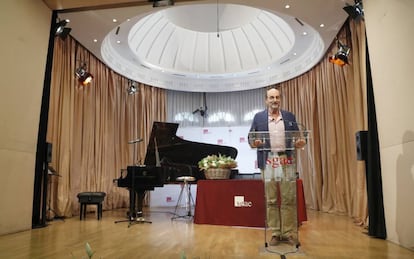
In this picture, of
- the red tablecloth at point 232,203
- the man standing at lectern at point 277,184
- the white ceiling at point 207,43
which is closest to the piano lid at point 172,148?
the red tablecloth at point 232,203

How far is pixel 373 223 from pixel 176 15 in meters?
6.71

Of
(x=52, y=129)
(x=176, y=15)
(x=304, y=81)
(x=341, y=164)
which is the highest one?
(x=176, y=15)

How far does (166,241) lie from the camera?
3.46 meters

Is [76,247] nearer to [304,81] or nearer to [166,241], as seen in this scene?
[166,241]

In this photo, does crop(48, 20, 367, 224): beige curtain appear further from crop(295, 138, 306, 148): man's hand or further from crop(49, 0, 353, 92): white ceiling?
crop(295, 138, 306, 148): man's hand

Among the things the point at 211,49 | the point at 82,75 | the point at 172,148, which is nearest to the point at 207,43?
the point at 211,49

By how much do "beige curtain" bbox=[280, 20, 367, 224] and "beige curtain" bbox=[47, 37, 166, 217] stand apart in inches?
168

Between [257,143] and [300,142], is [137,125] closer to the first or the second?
[257,143]

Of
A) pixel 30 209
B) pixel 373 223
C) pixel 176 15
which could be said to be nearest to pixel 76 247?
pixel 30 209

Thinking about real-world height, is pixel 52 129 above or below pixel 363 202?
above

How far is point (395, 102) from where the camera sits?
3.17 m

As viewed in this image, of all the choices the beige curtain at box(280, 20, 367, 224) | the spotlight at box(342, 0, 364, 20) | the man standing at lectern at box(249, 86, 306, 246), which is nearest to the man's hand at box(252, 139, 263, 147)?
the man standing at lectern at box(249, 86, 306, 246)

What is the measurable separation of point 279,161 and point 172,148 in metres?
3.61

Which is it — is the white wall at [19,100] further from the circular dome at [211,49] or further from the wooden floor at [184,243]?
the circular dome at [211,49]
